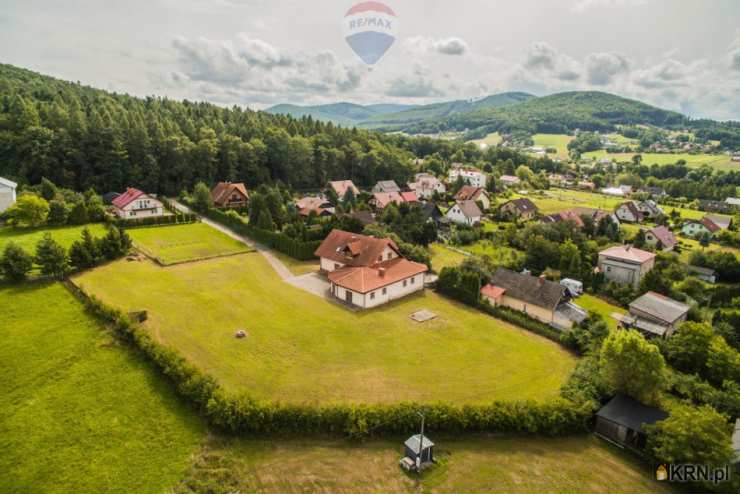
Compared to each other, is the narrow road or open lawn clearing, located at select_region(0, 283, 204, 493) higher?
the narrow road

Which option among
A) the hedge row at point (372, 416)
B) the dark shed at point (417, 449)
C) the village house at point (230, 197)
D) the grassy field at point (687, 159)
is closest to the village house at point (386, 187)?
the village house at point (230, 197)

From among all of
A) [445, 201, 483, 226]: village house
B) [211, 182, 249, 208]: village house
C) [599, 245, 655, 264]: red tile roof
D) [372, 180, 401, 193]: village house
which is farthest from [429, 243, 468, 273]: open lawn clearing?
[211, 182, 249, 208]: village house

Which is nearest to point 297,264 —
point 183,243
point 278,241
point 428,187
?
point 278,241

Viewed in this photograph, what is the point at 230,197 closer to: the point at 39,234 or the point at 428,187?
the point at 39,234

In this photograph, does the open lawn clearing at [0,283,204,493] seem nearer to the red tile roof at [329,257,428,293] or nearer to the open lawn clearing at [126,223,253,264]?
the red tile roof at [329,257,428,293]

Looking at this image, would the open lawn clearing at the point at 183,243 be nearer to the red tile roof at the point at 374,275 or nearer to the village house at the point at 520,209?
the red tile roof at the point at 374,275

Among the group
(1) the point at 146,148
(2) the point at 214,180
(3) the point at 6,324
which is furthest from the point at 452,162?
(3) the point at 6,324

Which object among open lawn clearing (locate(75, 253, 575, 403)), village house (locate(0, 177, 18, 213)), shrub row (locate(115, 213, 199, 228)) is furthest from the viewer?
shrub row (locate(115, 213, 199, 228))
